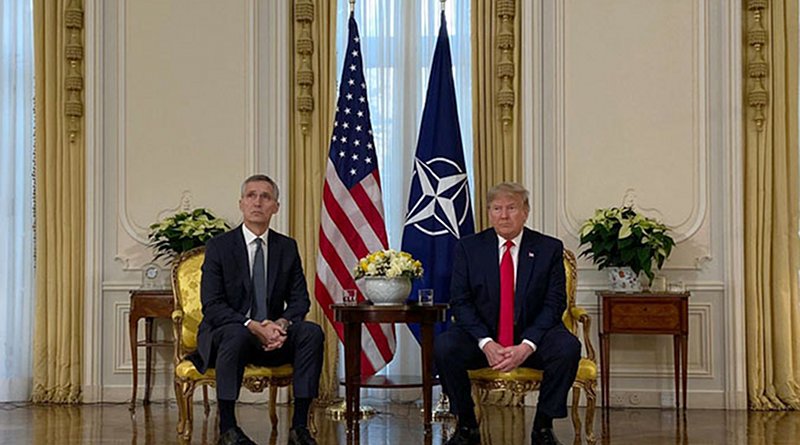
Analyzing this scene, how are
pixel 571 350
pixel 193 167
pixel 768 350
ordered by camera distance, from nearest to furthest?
1. pixel 571 350
2. pixel 768 350
3. pixel 193 167

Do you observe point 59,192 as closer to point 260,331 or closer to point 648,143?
point 260,331

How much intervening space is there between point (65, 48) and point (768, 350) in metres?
5.19

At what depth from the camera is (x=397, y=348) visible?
705cm

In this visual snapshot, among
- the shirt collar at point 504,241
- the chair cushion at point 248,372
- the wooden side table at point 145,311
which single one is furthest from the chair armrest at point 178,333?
the shirt collar at point 504,241

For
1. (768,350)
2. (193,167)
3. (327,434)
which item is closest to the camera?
(327,434)

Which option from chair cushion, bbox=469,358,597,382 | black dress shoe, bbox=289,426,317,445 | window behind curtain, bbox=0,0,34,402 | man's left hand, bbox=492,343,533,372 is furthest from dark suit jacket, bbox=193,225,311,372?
window behind curtain, bbox=0,0,34,402

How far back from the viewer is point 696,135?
22.1 feet

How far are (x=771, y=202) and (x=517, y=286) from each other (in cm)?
245

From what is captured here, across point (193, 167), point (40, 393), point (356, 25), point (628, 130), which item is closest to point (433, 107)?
point (356, 25)

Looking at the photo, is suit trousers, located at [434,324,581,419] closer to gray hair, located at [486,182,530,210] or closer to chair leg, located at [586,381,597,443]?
chair leg, located at [586,381,597,443]

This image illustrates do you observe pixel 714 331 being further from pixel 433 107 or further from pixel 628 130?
pixel 433 107

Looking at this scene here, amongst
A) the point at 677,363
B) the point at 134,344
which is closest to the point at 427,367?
the point at 677,363

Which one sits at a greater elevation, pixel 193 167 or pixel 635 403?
pixel 193 167

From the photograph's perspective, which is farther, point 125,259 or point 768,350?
point 125,259
